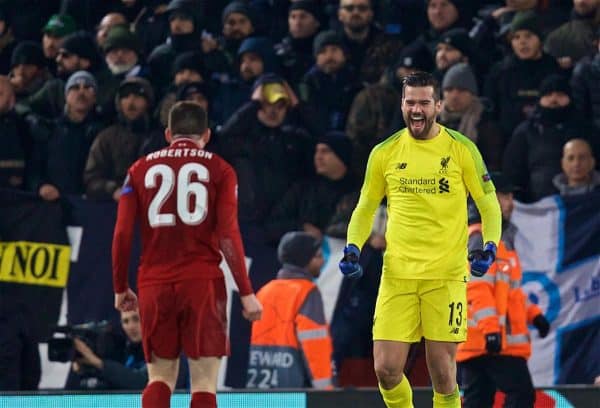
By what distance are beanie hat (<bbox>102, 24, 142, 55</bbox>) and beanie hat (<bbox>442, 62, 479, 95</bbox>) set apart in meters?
3.16

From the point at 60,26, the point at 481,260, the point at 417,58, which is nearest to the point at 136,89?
the point at 60,26

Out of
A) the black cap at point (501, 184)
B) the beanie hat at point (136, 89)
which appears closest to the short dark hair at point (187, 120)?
the black cap at point (501, 184)

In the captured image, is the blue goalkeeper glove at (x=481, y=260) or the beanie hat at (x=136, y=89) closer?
the blue goalkeeper glove at (x=481, y=260)

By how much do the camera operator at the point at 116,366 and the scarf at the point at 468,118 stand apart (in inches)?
117

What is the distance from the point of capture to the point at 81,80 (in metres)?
14.0

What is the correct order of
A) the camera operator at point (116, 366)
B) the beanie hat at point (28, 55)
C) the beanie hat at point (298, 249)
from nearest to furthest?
1. the beanie hat at point (298, 249)
2. the camera operator at point (116, 366)
3. the beanie hat at point (28, 55)

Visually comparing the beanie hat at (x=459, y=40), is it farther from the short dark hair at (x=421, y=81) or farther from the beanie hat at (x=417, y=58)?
the short dark hair at (x=421, y=81)

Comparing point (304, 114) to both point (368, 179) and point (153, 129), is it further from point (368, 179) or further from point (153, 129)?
point (368, 179)

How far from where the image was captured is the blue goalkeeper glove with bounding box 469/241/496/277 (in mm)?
8664

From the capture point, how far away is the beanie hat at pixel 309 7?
1471cm

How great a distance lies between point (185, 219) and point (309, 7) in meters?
6.50

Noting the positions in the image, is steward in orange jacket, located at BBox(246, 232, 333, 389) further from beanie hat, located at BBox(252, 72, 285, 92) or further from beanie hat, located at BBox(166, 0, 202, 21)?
beanie hat, located at BBox(166, 0, 202, 21)

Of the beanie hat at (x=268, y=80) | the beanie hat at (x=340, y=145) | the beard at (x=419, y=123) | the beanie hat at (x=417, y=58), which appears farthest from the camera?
the beanie hat at (x=417, y=58)

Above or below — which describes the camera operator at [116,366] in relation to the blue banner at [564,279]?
below
